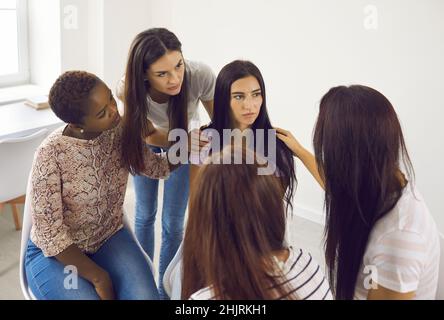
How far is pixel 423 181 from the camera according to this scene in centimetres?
242

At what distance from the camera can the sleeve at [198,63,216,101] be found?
5.94ft

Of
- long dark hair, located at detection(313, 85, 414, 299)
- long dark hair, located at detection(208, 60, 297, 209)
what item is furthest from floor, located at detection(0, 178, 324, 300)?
long dark hair, located at detection(313, 85, 414, 299)

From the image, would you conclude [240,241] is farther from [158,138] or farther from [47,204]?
[158,138]

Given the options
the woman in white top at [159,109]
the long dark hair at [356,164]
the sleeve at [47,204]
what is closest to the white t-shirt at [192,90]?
the woman in white top at [159,109]

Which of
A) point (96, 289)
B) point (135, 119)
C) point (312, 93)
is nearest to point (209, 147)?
point (135, 119)

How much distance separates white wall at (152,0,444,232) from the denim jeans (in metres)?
0.98

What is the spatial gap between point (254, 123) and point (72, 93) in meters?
0.58

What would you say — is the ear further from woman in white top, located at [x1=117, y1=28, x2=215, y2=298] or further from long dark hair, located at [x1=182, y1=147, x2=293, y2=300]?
long dark hair, located at [x1=182, y1=147, x2=293, y2=300]

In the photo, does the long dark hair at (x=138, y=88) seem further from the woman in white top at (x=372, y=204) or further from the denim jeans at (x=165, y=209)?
the woman in white top at (x=372, y=204)

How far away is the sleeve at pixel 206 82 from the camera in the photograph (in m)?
1.81

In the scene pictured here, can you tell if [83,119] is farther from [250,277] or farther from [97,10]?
[97,10]

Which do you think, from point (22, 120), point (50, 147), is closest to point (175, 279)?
point (50, 147)

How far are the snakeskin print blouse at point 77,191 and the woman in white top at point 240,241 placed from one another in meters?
0.47
